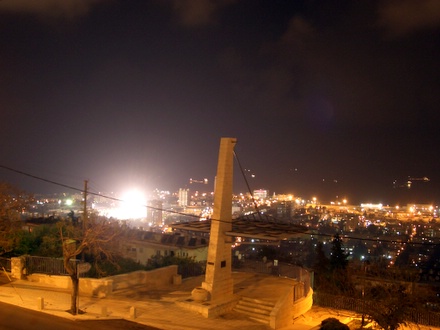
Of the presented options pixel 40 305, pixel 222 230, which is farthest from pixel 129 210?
pixel 40 305

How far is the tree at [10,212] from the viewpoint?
21891mm

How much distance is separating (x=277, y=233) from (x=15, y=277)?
13104mm

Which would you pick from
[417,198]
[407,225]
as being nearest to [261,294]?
[407,225]

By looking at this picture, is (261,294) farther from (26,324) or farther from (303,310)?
(26,324)

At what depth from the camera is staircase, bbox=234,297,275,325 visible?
18953mm

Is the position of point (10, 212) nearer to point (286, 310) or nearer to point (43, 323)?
point (43, 323)

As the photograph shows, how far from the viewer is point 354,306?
928 inches

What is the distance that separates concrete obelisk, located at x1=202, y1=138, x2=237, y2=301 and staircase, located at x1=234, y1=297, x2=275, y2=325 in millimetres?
644

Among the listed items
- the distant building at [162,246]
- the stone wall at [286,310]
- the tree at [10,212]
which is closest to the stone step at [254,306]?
the stone wall at [286,310]

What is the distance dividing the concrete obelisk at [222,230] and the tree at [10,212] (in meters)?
10.2

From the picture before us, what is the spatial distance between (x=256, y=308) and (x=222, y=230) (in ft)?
12.5

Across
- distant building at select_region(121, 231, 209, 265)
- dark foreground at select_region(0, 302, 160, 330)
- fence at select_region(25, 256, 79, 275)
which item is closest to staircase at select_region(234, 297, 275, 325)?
dark foreground at select_region(0, 302, 160, 330)

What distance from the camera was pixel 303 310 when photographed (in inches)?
848

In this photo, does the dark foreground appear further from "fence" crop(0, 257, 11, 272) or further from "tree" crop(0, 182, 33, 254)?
"fence" crop(0, 257, 11, 272)
